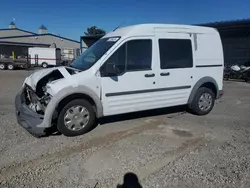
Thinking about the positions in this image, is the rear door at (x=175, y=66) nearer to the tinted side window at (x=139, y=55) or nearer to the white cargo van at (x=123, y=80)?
the white cargo van at (x=123, y=80)

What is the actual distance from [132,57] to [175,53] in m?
1.22

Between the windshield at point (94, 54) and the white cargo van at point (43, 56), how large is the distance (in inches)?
1167

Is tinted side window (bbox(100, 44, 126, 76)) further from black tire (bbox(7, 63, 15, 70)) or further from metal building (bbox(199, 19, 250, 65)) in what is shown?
black tire (bbox(7, 63, 15, 70))

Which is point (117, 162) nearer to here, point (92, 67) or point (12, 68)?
point (92, 67)

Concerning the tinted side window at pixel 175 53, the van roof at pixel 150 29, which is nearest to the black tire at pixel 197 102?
the tinted side window at pixel 175 53

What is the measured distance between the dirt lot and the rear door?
2.21 ft

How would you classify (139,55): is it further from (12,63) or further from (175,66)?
(12,63)

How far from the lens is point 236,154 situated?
4.56 metres

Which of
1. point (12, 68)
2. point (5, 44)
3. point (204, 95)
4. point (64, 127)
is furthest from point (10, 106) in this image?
point (5, 44)

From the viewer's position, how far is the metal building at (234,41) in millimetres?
21484

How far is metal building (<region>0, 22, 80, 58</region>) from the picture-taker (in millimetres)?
43188

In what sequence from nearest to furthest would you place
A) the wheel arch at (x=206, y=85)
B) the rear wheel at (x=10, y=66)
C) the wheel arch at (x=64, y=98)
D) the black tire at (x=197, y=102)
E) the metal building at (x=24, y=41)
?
the wheel arch at (x=64, y=98) < the wheel arch at (x=206, y=85) < the black tire at (x=197, y=102) < the rear wheel at (x=10, y=66) < the metal building at (x=24, y=41)

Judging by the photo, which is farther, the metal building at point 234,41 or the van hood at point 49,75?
the metal building at point 234,41

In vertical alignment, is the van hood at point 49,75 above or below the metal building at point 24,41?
below
